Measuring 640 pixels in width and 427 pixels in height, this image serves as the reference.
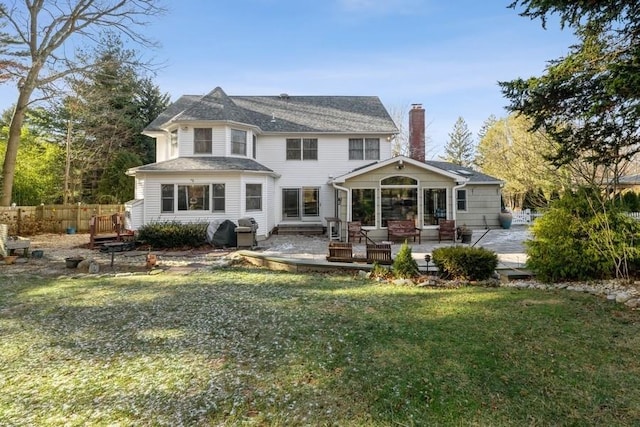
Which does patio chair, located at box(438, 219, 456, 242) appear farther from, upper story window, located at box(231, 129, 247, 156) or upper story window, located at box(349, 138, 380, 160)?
upper story window, located at box(231, 129, 247, 156)

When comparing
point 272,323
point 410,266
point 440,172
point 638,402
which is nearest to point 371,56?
point 440,172

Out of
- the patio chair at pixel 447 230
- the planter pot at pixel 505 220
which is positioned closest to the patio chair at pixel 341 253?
the patio chair at pixel 447 230

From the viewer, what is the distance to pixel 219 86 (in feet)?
66.8

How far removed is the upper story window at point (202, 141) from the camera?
17.5 m

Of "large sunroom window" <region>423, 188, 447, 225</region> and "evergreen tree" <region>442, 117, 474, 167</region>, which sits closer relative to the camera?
"large sunroom window" <region>423, 188, 447, 225</region>

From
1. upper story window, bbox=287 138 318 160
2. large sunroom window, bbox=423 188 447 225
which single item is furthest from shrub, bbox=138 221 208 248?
large sunroom window, bbox=423 188 447 225

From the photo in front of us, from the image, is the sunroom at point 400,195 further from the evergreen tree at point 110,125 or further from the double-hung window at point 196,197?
the evergreen tree at point 110,125

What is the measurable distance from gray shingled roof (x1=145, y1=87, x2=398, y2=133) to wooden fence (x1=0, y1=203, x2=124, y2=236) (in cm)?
585

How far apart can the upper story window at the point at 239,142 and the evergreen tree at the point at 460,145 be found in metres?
41.7

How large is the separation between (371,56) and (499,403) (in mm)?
24961

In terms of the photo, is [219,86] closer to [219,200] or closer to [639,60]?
[219,200]

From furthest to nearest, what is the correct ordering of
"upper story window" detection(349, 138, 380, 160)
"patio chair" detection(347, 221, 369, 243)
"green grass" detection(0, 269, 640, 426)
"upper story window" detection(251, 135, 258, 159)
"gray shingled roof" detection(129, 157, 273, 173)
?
"upper story window" detection(349, 138, 380, 160), "upper story window" detection(251, 135, 258, 159), "gray shingled roof" detection(129, 157, 273, 173), "patio chair" detection(347, 221, 369, 243), "green grass" detection(0, 269, 640, 426)

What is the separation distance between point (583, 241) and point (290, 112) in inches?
666

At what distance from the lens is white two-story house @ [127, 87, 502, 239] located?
15.9 meters
